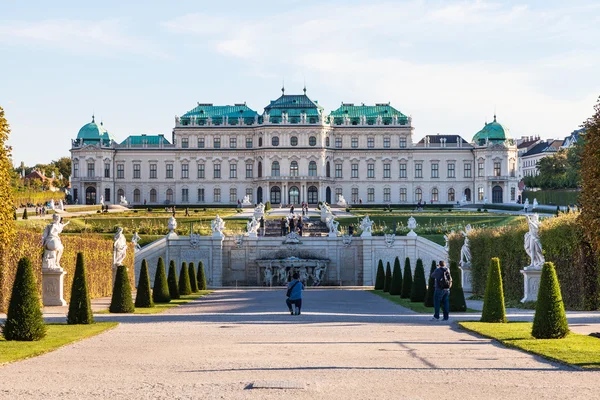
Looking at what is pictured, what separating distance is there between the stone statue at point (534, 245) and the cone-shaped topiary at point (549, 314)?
866cm

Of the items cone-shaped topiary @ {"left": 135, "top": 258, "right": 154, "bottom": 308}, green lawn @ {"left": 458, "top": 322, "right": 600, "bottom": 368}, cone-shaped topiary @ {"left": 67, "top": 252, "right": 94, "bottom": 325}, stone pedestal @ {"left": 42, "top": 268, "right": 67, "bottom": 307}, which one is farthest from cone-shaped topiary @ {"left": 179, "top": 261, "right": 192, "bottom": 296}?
green lawn @ {"left": 458, "top": 322, "right": 600, "bottom": 368}

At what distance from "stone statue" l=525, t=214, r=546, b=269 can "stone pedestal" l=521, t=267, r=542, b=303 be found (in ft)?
0.40

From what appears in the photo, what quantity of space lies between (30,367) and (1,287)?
30.6ft

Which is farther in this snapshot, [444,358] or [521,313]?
[521,313]

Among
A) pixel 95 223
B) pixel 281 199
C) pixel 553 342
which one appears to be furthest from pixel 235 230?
pixel 281 199

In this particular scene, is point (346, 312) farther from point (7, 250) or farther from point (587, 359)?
point (587, 359)

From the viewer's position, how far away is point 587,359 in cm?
1054

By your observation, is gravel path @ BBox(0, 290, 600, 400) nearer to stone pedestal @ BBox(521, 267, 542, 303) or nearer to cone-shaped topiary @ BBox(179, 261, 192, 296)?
stone pedestal @ BBox(521, 267, 542, 303)

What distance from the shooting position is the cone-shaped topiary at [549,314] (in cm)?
1270

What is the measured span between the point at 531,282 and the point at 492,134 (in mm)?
72163

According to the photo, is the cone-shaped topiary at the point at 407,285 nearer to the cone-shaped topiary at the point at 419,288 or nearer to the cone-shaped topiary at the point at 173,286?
the cone-shaped topiary at the point at 419,288

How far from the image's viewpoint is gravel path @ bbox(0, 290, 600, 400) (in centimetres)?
866

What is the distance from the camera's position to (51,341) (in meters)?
12.6

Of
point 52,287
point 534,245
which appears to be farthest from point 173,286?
point 534,245
